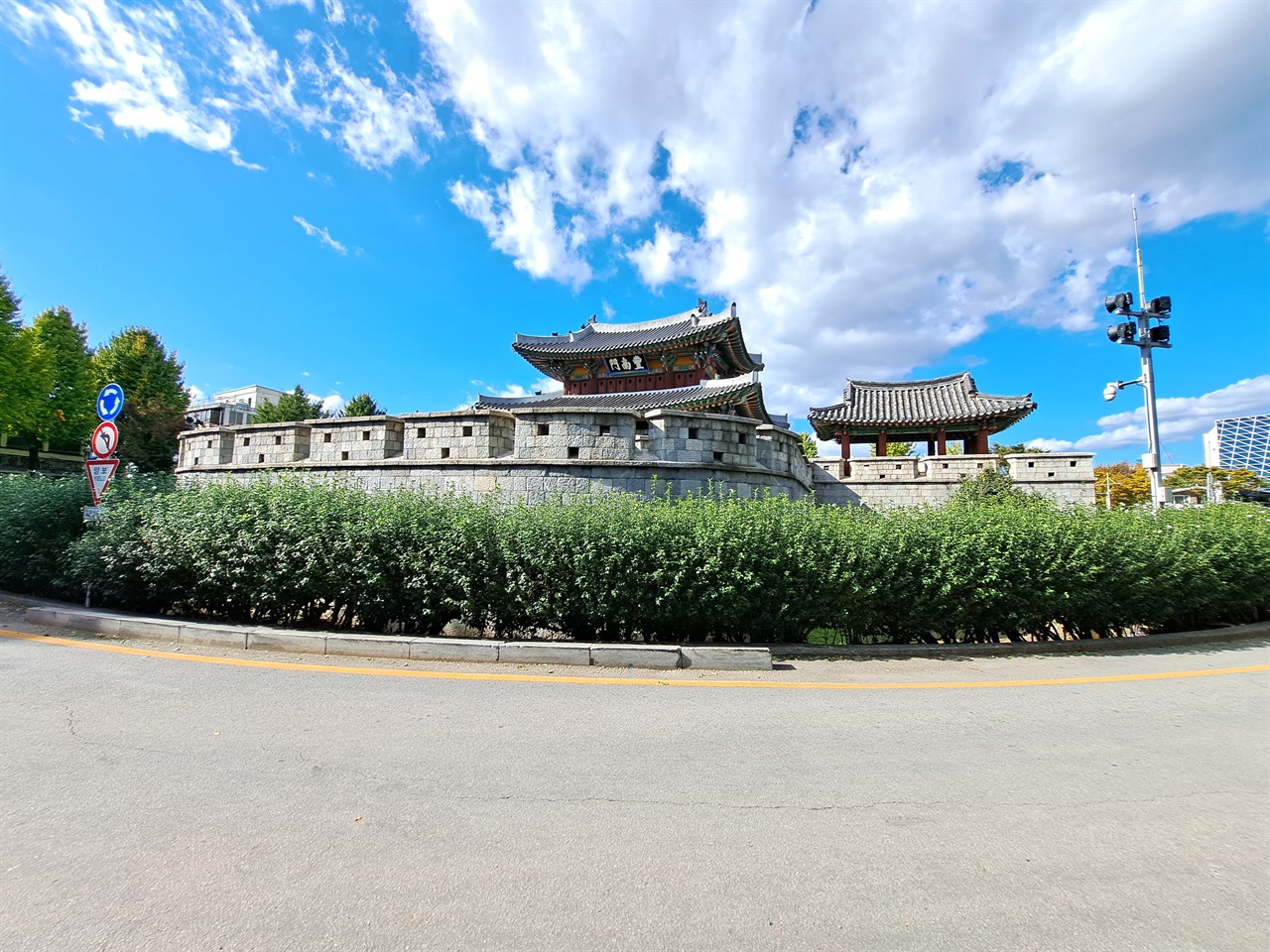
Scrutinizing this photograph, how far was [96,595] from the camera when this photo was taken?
7.71 metres

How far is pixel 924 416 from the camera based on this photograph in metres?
21.4

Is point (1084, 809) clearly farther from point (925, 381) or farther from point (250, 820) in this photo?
point (925, 381)

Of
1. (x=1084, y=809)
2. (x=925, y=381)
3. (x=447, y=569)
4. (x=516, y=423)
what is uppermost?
(x=925, y=381)

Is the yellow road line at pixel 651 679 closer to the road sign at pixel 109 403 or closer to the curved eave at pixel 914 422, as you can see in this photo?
the road sign at pixel 109 403

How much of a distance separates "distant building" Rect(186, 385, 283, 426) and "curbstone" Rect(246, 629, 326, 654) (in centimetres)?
5587

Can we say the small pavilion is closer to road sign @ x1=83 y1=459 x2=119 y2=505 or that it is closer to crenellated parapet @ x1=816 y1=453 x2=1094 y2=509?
crenellated parapet @ x1=816 y1=453 x2=1094 y2=509

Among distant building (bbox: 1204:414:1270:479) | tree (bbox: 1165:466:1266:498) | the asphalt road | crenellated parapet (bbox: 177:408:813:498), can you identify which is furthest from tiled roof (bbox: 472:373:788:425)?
distant building (bbox: 1204:414:1270:479)

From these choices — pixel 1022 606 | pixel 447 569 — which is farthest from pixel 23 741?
pixel 1022 606

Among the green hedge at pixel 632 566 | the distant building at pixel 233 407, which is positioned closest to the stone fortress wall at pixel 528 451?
the green hedge at pixel 632 566

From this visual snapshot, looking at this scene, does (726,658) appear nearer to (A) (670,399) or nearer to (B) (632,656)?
(B) (632,656)

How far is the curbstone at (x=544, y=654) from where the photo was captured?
5.63 metres

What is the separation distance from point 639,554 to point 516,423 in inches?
255

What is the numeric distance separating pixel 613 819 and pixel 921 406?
924 inches

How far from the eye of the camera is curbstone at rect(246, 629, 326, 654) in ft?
19.2
